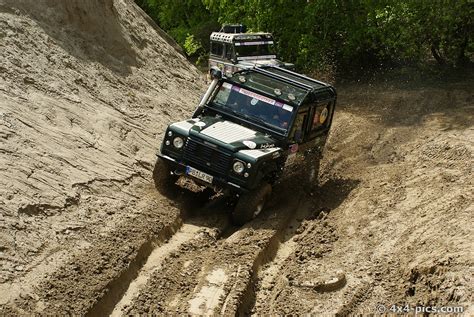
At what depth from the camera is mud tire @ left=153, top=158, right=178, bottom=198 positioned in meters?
9.01

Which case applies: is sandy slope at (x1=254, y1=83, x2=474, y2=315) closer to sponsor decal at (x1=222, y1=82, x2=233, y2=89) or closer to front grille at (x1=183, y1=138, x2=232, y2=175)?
front grille at (x1=183, y1=138, x2=232, y2=175)

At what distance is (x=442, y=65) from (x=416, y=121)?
4.70m

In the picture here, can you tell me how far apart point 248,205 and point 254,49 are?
8194mm

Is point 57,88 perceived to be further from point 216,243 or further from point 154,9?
point 154,9

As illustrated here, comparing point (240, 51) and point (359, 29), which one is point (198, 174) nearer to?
point (240, 51)

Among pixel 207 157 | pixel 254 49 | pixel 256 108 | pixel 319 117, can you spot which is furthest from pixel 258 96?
pixel 254 49

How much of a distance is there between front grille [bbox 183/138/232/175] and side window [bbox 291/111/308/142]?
4.49 feet

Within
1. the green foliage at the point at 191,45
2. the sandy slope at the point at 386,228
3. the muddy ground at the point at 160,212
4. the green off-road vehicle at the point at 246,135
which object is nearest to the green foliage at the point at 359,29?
the green foliage at the point at 191,45

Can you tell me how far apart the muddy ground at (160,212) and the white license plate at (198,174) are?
0.61 meters

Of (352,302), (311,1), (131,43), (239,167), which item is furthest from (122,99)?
(311,1)

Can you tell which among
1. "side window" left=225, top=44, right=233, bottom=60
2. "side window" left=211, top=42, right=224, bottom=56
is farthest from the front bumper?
"side window" left=211, top=42, right=224, bottom=56

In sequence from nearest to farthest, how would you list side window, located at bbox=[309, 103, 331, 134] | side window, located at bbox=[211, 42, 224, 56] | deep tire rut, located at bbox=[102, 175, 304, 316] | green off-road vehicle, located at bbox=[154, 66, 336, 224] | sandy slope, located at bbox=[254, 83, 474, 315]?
1. deep tire rut, located at bbox=[102, 175, 304, 316]
2. sandy slope, located at bbox=[254, 83, 474, 315]
3. green off-road vehicle, located at bbox=[154, 66, 336, 224]
4. side window, located at bbox=[309, 103, 331, 134]
5. side window, located at bbox=[211, 42, 224, 56]

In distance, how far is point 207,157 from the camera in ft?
27.6

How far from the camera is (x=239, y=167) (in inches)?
325
